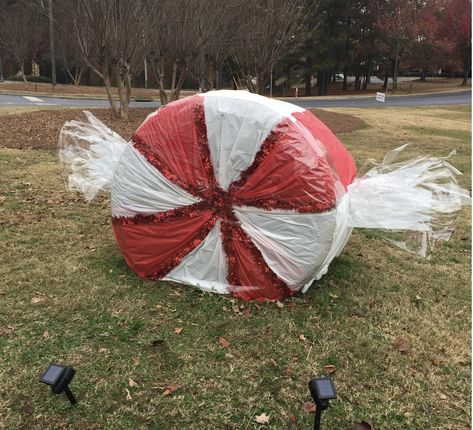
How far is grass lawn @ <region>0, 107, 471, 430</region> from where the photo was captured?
293cm

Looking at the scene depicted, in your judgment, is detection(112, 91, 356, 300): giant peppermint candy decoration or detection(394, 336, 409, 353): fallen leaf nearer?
detection(394, 336, 409, 353): fallen leaf

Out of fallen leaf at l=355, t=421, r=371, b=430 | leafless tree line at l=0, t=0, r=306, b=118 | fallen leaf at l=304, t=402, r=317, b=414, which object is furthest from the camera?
leafless tree line at l=0, t=0, r=306, b=118

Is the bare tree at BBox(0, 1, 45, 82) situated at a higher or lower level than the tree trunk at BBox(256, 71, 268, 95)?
higher

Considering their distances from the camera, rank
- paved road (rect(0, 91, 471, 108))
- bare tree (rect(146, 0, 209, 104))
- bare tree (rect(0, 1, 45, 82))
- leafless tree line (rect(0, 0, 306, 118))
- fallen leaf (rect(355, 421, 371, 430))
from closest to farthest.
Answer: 1. fallen leaf (rect(355, 421, 371, 430))
2. leafless tree line (rect(0, 0, 306, 118))
3. bare tree (rect(146, 0, 209, 104))
4. paved road (rect(0, 91, 471, 108))
5. bare tree (rect(0, 1, 45, 82))

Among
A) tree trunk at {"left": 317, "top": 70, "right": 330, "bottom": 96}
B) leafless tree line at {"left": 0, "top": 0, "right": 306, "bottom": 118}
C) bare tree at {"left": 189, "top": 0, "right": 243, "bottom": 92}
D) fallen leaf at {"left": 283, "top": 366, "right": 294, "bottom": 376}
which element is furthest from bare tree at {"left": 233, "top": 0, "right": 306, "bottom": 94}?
tree trunk at {"left": 317, "top": 70, "right": 330, "bottom": 96}

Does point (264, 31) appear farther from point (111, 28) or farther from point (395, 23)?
point (395, 23)

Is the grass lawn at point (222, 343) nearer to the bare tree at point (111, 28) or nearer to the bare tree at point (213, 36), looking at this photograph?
the bare tree at point (111, 28)

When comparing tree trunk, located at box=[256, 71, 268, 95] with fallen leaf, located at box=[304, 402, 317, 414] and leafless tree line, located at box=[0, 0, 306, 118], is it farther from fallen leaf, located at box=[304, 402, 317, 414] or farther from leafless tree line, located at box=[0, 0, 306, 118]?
fallen leaf, located at box=[304, 402, 317, 414]

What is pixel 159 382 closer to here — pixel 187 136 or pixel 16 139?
pixel 187 136

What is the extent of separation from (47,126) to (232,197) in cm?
1037

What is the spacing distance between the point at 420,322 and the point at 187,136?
8.42ft

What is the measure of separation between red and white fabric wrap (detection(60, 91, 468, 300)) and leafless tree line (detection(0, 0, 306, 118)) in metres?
9.55

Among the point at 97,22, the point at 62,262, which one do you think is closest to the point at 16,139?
the point at 97,22

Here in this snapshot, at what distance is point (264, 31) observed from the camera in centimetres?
1525
